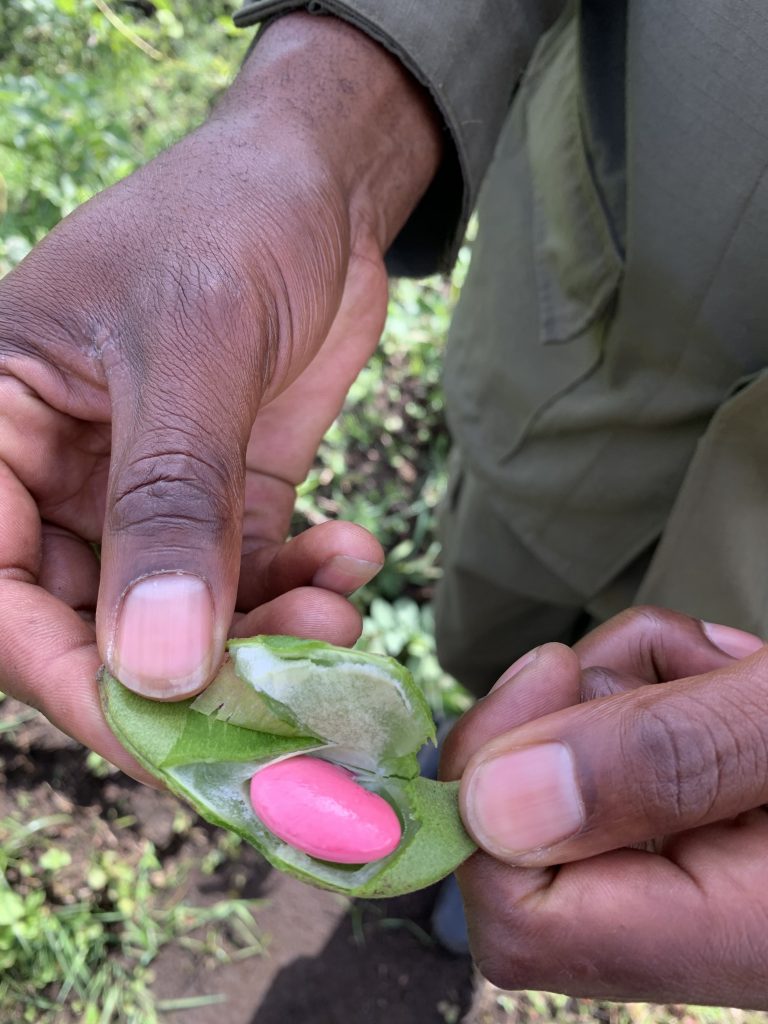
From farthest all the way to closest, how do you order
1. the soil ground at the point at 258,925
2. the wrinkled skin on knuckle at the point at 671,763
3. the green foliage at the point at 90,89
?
the green foliage at the point at 90,89
the soil ground at the point at 258,925
the wrinkled skin on knuckle at the point at 671,763

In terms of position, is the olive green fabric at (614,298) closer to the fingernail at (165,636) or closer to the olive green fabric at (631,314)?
the olive green fabric at (631,314)

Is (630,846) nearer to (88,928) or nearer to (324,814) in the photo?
(324,814)

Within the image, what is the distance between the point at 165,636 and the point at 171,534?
0.13 metres

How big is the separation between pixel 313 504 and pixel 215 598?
2.12 m

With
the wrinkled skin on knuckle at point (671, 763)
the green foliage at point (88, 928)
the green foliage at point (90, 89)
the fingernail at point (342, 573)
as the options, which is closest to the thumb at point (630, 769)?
the wrinkled skin on knuckle at point (671, 763)

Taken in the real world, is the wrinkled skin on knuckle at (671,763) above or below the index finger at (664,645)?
above

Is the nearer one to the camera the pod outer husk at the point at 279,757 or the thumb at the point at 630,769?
the thumb at the point at 630,769

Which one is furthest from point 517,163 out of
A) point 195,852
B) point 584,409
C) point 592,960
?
point 195,852

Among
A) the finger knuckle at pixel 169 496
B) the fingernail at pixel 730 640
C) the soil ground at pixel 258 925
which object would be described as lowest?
the soil ground at pixel 258 925

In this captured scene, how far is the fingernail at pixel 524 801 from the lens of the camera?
1.00m

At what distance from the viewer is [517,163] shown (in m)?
2.01

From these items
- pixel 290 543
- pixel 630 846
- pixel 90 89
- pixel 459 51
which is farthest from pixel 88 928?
pixel 90 89

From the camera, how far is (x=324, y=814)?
1.01 m

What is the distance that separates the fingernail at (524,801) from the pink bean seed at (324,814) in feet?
0.39
